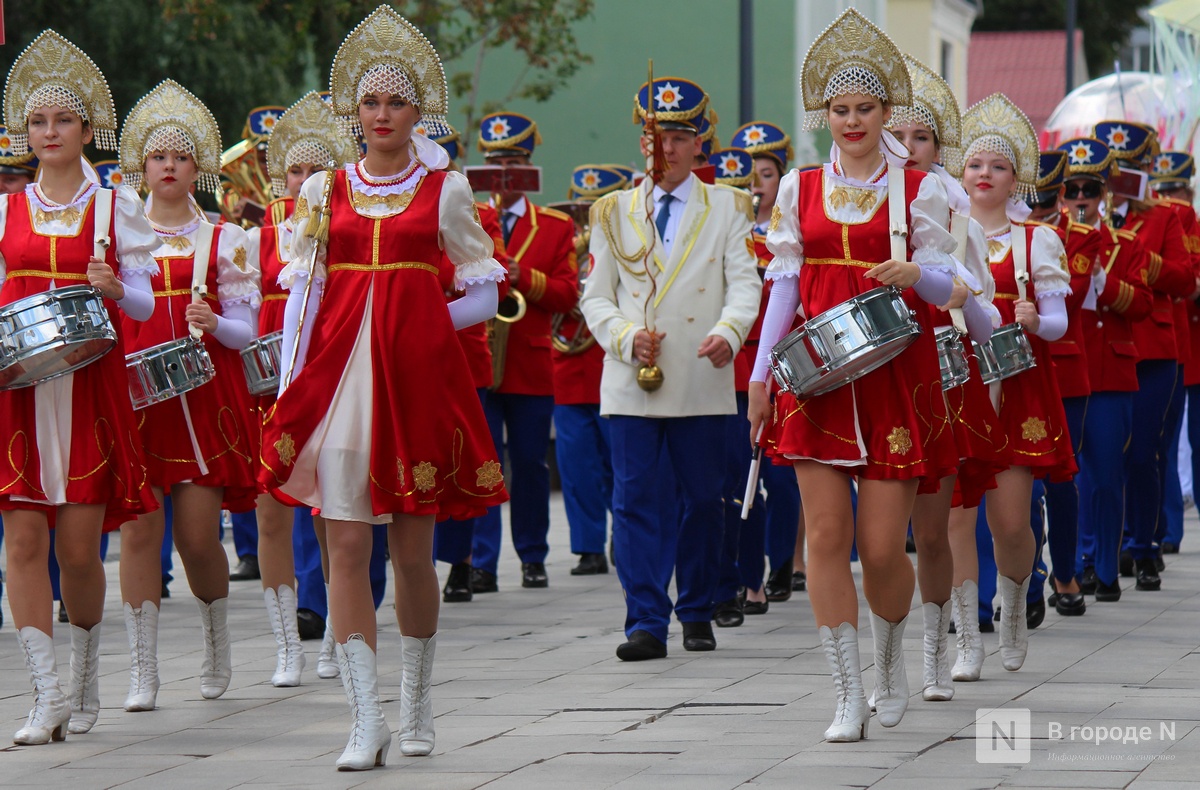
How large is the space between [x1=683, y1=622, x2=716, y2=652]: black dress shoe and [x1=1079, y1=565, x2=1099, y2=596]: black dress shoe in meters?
2.81

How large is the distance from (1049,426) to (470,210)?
301cm

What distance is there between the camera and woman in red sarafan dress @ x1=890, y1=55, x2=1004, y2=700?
6.98 metres

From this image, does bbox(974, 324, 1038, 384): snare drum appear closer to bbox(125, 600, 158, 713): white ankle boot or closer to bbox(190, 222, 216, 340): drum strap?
bbox(190, 222, 216, 340): drum strap

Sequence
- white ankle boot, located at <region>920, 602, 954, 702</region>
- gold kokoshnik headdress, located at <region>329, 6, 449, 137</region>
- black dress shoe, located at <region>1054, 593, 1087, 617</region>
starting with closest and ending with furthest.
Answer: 1. gold kokoshnik headdress, located at <region>329, 6, 449, 137</region>
2. white ankle boot, located at <region>920, 602, 954, 702</region>
3. black dress shoe, located at <region>1054, 593, 1087, 617</region>

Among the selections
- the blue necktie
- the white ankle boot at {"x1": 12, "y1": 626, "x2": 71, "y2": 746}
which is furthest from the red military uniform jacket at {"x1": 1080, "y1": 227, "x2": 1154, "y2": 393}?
the white ankle boot at {"x1": 12, "y1": 626, "x2": 71, "y2": 746}

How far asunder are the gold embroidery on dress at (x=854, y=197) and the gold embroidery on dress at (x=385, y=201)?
4.47 feet

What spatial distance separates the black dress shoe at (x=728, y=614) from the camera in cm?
934

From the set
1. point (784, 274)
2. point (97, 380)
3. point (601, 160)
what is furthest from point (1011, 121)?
point (601, 160)

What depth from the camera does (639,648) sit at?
8.16 metres

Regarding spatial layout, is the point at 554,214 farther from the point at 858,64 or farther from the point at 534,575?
the point at 858,64

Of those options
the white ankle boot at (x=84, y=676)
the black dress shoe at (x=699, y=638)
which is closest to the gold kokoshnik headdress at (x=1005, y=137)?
the black dress shoe at (x=699, y=638)

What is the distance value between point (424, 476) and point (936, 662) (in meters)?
2.11

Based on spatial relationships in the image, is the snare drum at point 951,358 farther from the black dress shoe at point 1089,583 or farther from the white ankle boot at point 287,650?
the black dress shoe at point 1089,583

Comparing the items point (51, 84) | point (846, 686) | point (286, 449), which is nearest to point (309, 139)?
point (51, 84)
